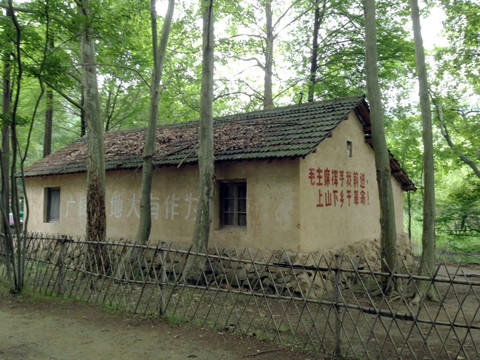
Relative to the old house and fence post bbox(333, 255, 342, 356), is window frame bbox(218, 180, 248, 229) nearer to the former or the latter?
the old house

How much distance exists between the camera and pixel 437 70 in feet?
47.9

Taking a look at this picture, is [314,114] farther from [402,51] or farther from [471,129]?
[402,51]

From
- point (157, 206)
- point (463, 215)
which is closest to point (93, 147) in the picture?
point (157, 206)

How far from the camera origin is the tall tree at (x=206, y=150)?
851 cm

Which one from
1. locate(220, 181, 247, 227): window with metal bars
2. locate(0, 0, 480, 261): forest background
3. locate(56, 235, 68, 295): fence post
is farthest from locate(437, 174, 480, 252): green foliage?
locate(56, 235, 68, 295): fence post

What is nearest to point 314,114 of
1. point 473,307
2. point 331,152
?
point 331,152

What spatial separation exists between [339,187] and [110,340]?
682 cm

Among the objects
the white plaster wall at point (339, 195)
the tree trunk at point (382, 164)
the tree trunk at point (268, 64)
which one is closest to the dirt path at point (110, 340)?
the white plaster wall at point (339, 195)

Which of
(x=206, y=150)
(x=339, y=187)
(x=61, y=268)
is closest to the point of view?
(x=61, y=268)

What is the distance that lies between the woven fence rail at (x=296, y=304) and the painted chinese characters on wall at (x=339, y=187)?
1.62 m

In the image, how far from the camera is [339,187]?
33.3 ft

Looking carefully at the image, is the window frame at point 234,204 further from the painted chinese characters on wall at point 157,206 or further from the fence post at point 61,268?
the fence post at point 61,268

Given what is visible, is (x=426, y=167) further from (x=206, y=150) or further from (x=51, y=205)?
(x=51, y=205)

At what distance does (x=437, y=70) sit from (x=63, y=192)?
14.5 m
